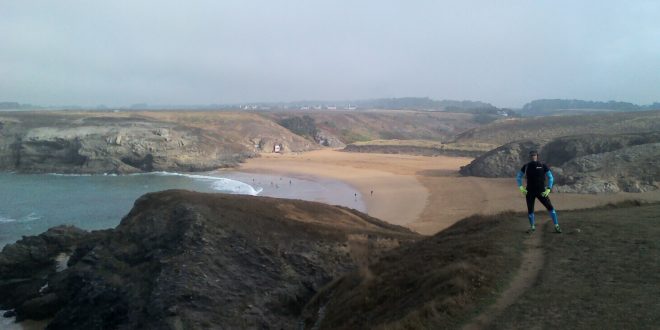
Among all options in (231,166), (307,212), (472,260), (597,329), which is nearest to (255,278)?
(307,212)

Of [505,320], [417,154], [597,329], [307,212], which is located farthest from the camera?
[417,154]

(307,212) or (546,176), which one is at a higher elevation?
(546,176)

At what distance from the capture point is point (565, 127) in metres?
79.6

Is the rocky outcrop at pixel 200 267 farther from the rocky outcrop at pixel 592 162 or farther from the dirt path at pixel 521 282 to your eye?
the rocky outcrop at pixel 592 162

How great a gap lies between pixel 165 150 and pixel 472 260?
2394 inches

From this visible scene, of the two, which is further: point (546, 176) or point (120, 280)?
point (120, 280)

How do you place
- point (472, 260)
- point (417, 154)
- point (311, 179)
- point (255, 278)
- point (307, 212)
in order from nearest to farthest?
point (472, 260) → point (255, 278) → point (307, 212) → point (311, 179) → point (417, 154)

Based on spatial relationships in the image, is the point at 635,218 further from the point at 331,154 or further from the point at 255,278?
the point at 331,154

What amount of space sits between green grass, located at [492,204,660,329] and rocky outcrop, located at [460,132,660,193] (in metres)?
25.0

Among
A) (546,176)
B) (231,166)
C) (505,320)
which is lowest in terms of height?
(231,166)

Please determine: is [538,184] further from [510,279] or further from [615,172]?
[615,172]

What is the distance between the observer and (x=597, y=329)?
6.88 metres

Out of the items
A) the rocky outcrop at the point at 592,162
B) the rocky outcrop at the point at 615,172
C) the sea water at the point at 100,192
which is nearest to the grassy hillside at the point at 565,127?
the rocky outcrop at the point at 592,162

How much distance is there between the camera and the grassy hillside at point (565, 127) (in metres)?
68.3
